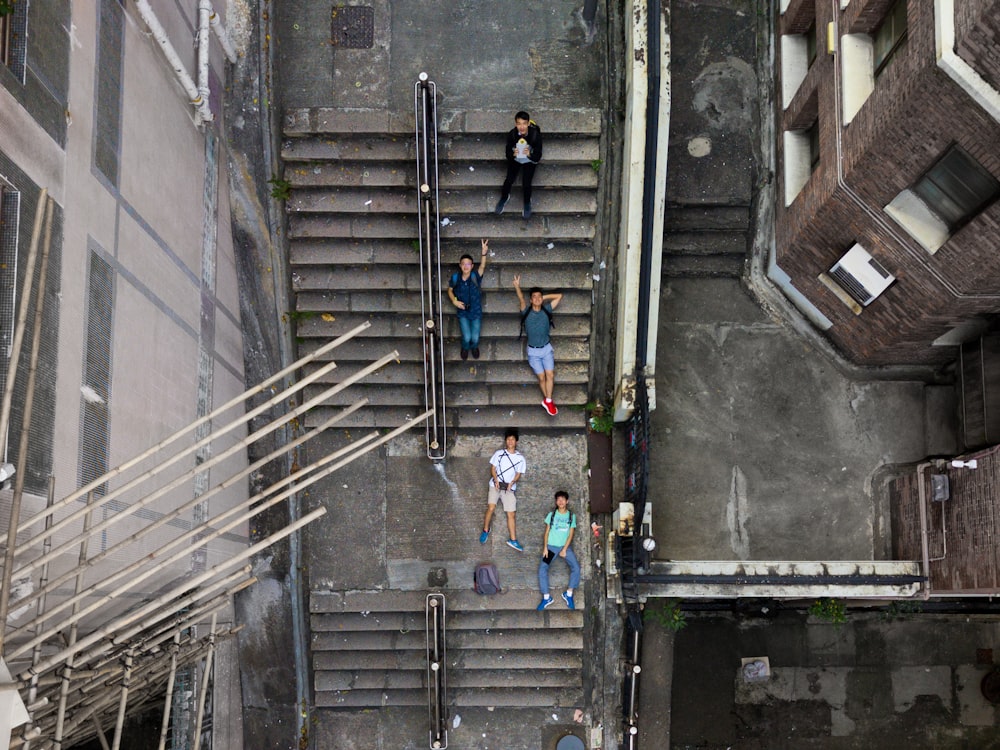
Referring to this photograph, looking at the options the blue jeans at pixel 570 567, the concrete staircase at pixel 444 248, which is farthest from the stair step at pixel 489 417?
the blue jeans at pixel 570 567

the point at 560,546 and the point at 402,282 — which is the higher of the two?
the point at 402,282

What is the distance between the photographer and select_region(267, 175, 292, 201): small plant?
12266 mm

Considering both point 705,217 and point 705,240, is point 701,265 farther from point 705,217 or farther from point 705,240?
point 705,217

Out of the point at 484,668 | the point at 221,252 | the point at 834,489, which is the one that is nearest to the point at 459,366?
the point at 221,252

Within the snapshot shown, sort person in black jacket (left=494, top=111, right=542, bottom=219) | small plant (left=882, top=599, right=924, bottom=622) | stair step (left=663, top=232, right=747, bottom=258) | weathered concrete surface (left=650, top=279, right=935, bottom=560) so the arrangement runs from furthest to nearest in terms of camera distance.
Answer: small plant (left=882, top=599, right=924, bottom=622) < stair step (left=663, top=232, right=747, bottom=258) < weathered concrete surface (left=650, top=279, right=935, bottom=560) < person in black jacket (left=494, top=111, right=542, bottom=219)

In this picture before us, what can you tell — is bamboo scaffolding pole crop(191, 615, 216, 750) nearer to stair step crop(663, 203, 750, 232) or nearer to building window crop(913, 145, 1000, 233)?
stair step crop(663, 203, 750, 232)

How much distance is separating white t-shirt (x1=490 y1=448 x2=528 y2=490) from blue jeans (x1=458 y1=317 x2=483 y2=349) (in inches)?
72.4

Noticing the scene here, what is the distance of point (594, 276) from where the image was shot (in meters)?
12.7

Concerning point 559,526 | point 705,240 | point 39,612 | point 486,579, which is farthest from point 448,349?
point 39,612

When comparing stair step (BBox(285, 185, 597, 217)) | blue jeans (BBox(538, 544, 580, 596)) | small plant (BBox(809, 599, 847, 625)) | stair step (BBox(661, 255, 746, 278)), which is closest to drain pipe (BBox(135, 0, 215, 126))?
stair step (BBox(285, 185, 597, 217))

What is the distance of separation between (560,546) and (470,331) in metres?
3.81

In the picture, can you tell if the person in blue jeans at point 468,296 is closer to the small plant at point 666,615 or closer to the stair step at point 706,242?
the stair step at point 706,242

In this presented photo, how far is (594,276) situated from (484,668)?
6.87 metres

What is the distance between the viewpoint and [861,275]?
11367 mm
